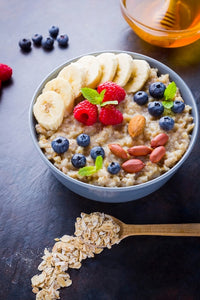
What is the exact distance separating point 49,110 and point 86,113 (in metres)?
0.19

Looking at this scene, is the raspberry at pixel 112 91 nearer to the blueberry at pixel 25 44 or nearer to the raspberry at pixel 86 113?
the raspberry at pixel 86 113

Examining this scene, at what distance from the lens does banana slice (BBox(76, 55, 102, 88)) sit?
194 centimetres

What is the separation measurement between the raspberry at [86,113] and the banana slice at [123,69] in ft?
0.80

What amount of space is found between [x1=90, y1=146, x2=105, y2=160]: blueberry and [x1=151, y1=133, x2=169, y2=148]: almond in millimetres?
254

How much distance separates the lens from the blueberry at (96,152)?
5.58ft

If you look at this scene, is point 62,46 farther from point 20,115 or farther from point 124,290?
point 124,290

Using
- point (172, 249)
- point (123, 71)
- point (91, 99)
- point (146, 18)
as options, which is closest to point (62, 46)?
point (146, 18)

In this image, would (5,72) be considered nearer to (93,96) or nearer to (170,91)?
(93,96)

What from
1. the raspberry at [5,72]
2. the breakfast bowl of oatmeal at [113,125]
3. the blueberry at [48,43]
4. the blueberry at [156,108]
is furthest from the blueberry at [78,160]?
the blueberry at [48,43]

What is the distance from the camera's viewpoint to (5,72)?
7.79 feet

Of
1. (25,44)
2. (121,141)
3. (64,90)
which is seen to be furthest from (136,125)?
(25,44)

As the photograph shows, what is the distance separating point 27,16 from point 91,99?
4.25ft

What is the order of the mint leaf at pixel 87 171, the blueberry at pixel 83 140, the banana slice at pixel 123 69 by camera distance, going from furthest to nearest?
the banana slice at pixel 123 69, the blueberry at pixel 83 140, the mint leaf at pixel 87 171

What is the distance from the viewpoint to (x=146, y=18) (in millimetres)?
2527
